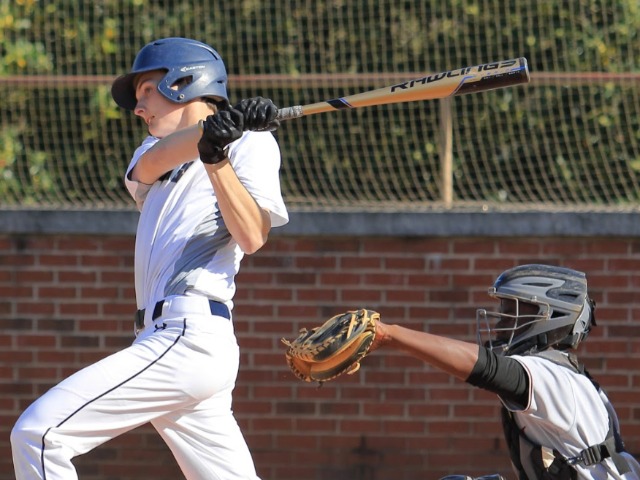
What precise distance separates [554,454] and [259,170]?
1.33m

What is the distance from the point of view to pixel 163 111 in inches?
164

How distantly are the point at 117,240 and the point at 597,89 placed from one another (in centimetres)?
300

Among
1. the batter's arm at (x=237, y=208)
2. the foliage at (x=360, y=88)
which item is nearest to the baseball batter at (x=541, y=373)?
the batter's arm at (x=237, y=208)

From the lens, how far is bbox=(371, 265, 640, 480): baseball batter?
A: 3.44 m

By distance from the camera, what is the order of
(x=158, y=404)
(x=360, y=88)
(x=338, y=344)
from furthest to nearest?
(x=360, y=88) < (x=158, y=404) < (x=338, y=344)

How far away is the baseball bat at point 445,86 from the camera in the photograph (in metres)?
3.96

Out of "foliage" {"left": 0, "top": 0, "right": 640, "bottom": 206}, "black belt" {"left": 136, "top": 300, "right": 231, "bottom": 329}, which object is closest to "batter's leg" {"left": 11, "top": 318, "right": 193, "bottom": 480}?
"black belt" {"left": 136, "top": 300, "right": 231, "bottom": 329}

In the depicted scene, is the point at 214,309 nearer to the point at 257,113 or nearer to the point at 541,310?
the point at 257,113

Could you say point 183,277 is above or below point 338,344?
above

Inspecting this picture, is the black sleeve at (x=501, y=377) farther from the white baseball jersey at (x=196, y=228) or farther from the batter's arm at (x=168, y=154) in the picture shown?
the batter's arm at (x=168, y=154)

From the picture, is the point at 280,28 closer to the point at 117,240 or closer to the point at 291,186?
the point at 291,186

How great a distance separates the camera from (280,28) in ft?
24.8

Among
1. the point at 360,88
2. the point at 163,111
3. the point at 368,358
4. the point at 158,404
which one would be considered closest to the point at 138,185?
the point at 163,111

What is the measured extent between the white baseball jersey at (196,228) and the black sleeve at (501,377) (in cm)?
91
